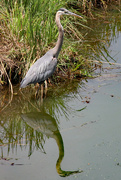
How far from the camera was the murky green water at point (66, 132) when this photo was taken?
4.11 metres

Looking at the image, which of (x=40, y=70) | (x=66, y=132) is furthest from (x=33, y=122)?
(x=40, y=70)

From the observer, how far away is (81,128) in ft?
16.4

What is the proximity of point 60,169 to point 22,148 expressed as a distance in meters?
0.76

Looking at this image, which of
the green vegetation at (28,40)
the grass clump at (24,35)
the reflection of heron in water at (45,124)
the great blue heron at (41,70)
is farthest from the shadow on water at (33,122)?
the grass clump at (24,35)

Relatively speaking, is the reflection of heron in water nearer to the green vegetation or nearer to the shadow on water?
the shadow on water

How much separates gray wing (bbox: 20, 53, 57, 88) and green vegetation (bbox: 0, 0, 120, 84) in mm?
363

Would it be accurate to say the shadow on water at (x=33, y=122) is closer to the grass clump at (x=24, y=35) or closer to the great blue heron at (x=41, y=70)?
the great blue heron at (x=41, y=70)

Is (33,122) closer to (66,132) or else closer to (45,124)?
(45,124)

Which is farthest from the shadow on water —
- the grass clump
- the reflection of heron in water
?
the grass clump

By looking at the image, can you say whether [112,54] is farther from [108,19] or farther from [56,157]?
[56,157]

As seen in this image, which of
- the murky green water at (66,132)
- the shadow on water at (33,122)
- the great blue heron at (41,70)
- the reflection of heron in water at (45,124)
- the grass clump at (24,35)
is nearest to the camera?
the murky green water at (66,132)

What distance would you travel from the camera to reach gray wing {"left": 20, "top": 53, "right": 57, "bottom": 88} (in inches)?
231

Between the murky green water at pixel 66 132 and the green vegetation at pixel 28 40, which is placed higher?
the green vegetation at pixel 28 40

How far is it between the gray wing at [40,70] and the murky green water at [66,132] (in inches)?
14.0
